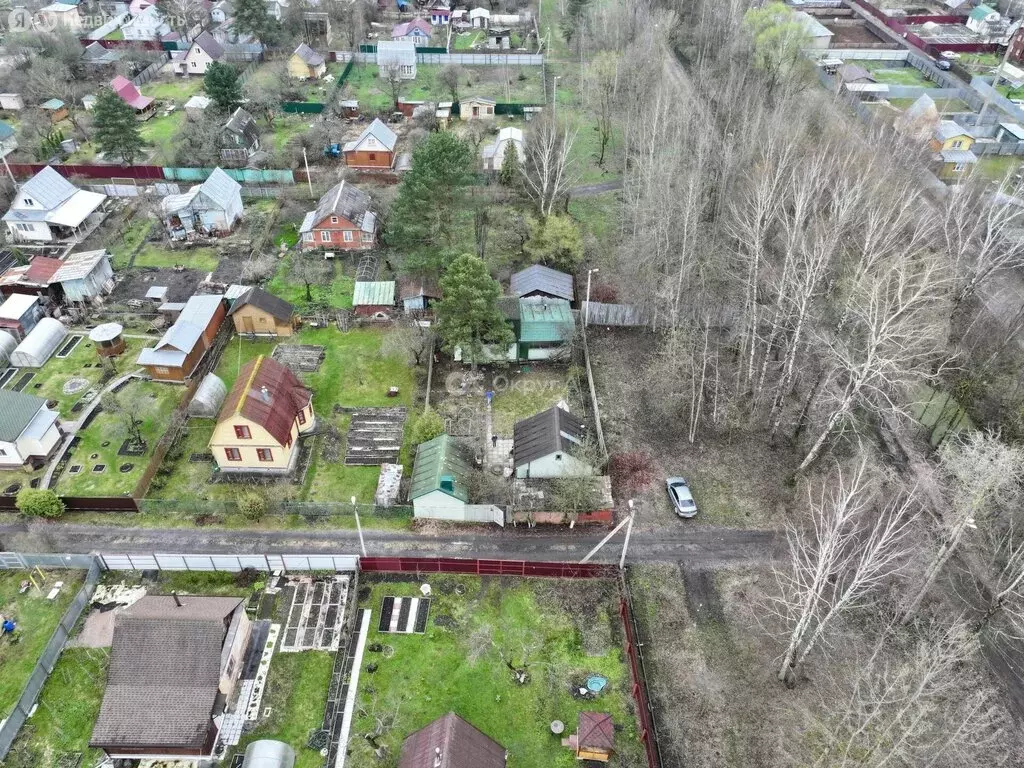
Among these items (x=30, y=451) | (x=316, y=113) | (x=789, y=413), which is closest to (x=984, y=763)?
(x=789, y=413)

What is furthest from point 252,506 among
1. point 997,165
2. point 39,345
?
point 997,165

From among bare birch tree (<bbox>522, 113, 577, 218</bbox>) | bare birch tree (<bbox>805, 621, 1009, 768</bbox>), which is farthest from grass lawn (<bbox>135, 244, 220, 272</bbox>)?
bare birch tree (<bbox>805, 621, 1009, 768</bbox>)

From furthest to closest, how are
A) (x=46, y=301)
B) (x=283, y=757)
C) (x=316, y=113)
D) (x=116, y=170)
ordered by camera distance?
(x=316, y=113) → (x=116, y=170) → (x=46, y=301) → (x=283, y=757)

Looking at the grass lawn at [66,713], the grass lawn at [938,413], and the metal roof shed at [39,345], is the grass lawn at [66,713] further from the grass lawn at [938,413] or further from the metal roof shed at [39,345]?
the grass lawn at [938,413]

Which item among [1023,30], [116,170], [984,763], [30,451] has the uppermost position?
[1023,30]

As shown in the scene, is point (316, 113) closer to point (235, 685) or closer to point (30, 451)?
point (30, 451)

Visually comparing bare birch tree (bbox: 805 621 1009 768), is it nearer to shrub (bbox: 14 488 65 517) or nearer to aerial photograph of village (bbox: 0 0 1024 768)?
aerial photograph of village (bbox: 0 0 1024 768)
